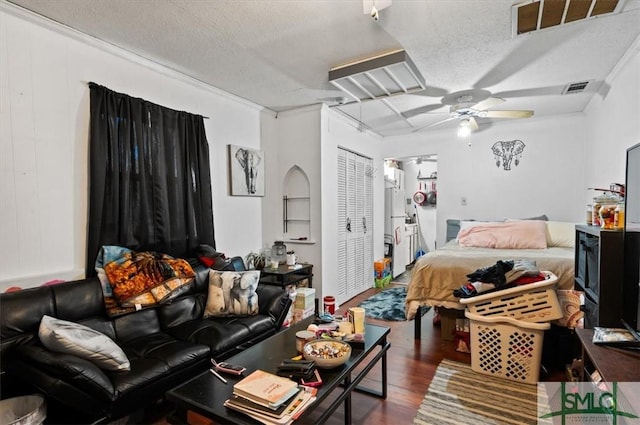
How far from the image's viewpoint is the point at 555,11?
1923mm

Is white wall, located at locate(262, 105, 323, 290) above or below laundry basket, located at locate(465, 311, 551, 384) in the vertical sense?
above

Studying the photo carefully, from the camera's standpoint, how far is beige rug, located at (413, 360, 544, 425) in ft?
6.46

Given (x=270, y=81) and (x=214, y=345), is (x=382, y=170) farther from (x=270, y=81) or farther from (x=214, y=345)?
(x=214, y=345)

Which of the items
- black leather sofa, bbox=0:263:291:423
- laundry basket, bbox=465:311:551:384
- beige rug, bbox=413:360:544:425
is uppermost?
black leather sofa, bbox=0:263:291:423

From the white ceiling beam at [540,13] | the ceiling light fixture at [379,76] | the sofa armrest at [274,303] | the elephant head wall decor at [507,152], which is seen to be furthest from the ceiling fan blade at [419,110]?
the sofa armrest at [274,303]

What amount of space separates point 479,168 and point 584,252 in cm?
290

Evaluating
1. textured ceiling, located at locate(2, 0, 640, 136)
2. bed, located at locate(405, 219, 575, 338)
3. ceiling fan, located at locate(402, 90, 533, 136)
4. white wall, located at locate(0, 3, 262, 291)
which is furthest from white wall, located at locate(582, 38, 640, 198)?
white wall, located at locate(0, 3, 262, 291)

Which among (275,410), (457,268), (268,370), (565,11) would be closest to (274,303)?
(268,370)

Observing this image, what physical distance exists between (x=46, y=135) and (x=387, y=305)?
3.90 meters

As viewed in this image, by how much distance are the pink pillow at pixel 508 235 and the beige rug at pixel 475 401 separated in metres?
1.81

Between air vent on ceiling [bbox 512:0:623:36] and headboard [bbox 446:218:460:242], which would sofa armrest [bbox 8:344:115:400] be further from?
headboard [bbox 446:218:460:242]

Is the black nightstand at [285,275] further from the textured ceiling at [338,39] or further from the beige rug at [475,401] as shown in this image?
the textured ceiling at [338,39]

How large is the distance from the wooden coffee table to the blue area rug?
1.60 metres

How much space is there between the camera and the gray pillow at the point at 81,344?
1.61 metres
